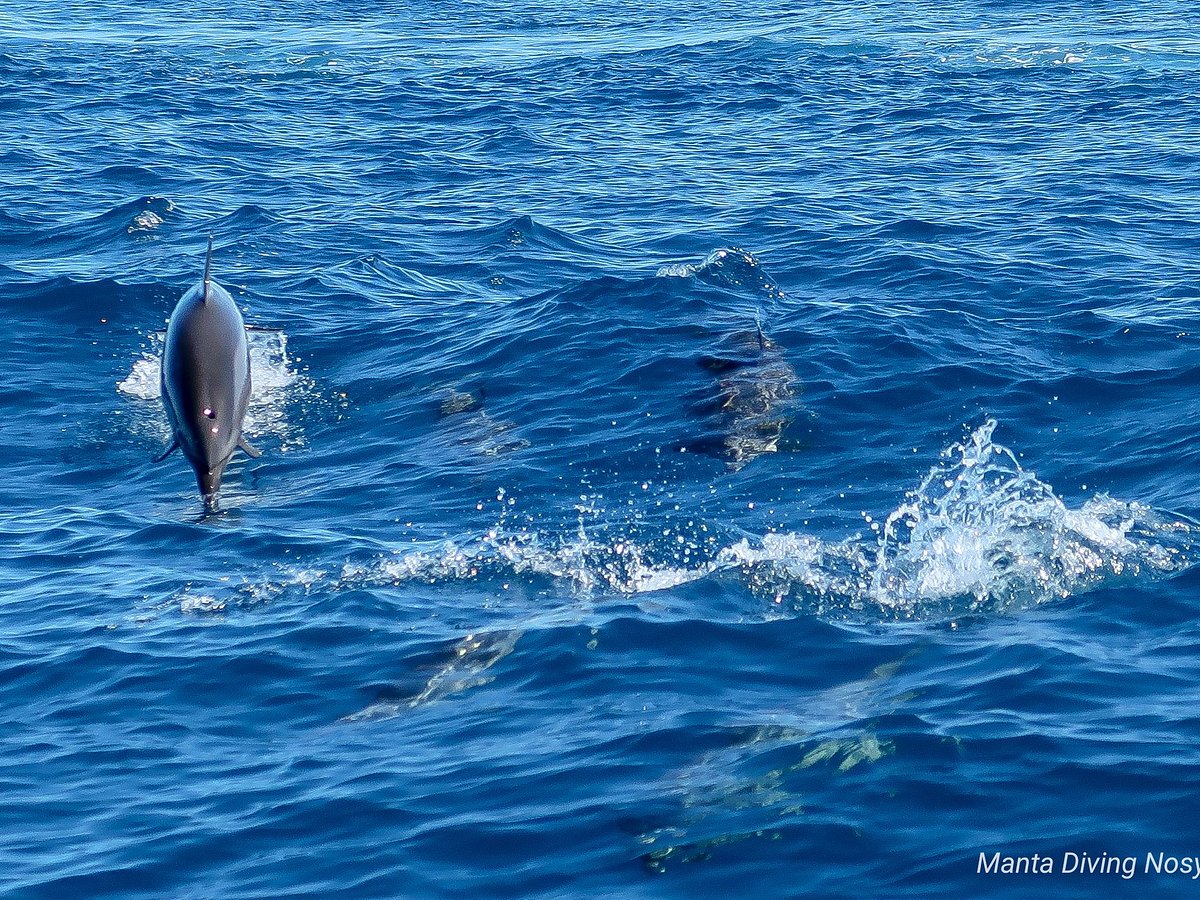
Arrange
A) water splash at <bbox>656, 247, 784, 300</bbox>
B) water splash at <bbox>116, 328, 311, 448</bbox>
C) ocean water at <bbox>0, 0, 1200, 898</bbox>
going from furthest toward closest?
water splash at <bbox>656, 247, 784, 300</bbox>
water splash at <bbox>116, 328, 311, 448</bbox>
ocean water at <bbox>0, 0, 1200, 898</bbox>

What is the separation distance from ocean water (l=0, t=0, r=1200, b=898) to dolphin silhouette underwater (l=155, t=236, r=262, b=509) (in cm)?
136

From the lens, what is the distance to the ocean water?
8.61 m

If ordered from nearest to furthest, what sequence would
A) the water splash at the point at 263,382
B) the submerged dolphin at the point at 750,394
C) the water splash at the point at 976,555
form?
the water splash at the point at 976,555, the submerged dolphin at the point at 750,394, the water splash at the point at 263,382

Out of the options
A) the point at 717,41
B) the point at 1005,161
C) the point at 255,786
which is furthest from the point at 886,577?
the point at 717,41

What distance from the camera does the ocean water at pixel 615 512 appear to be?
339 inches

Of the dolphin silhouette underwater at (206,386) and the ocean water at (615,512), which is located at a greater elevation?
the dolphin silhouette underwater at (206,386)

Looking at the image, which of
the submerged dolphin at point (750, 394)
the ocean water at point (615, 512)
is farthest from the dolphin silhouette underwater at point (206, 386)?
the submerged dolphin at point (750, 394)

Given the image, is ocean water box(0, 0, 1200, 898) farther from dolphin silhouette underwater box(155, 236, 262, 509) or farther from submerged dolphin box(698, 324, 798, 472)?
dolphin silhouette underwater box(155, 236, 262, 509)

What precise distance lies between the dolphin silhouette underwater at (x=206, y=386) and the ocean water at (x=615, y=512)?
4.45 feet

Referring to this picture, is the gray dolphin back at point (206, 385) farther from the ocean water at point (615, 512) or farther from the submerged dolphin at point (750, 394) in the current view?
the submerged dolphin at point (750, 394)

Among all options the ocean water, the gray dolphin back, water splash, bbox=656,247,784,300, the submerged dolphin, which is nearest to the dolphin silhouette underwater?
the gray dolphin back

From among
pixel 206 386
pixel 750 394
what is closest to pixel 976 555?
pixel 750 394

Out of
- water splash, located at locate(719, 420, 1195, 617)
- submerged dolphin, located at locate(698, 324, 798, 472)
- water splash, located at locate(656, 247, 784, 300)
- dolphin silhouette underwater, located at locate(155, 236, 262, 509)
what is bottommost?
water splash, located at locate(719, 420, 1195, 617)

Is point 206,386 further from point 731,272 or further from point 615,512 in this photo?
point 731,272
